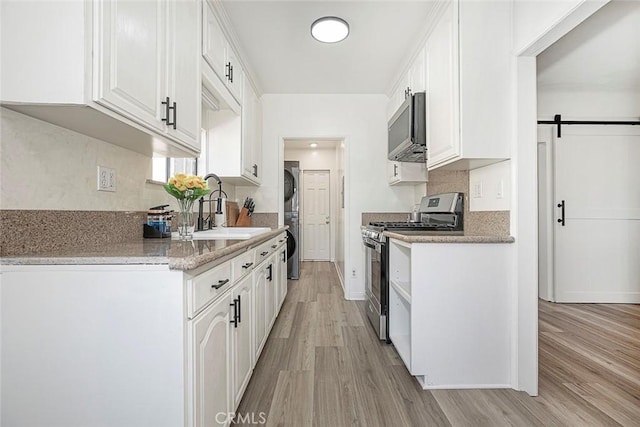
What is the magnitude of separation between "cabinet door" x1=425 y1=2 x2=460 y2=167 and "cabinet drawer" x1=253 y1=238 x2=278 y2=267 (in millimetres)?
1332

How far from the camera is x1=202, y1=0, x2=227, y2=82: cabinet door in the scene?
191cm

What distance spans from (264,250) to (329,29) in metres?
1.72

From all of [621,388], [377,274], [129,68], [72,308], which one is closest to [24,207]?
[72,308]

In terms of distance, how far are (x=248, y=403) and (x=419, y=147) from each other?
209 centimetres

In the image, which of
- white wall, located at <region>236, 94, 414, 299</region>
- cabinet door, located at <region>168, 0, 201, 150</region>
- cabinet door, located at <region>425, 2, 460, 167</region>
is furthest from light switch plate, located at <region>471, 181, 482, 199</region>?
cabinet door, located at <region>168, 0, 201, 150</region>

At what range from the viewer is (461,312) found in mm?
1835

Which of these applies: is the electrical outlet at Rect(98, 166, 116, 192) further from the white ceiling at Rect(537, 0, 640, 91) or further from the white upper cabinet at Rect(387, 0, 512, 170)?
the white ceiling at Rect(537, 0, 640, 91)

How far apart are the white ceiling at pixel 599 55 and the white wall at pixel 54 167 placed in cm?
306

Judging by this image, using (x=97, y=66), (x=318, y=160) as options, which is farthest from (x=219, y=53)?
(x=318, y=160)

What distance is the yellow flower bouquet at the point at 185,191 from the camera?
1.62m

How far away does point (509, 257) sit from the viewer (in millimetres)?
1842

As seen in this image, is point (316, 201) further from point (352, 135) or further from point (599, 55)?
point (599, 55)

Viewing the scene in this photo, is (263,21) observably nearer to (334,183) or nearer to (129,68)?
(129,68)

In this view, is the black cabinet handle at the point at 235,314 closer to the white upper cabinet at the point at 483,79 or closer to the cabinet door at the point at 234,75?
the white upper cabinet at the point at 483,79
